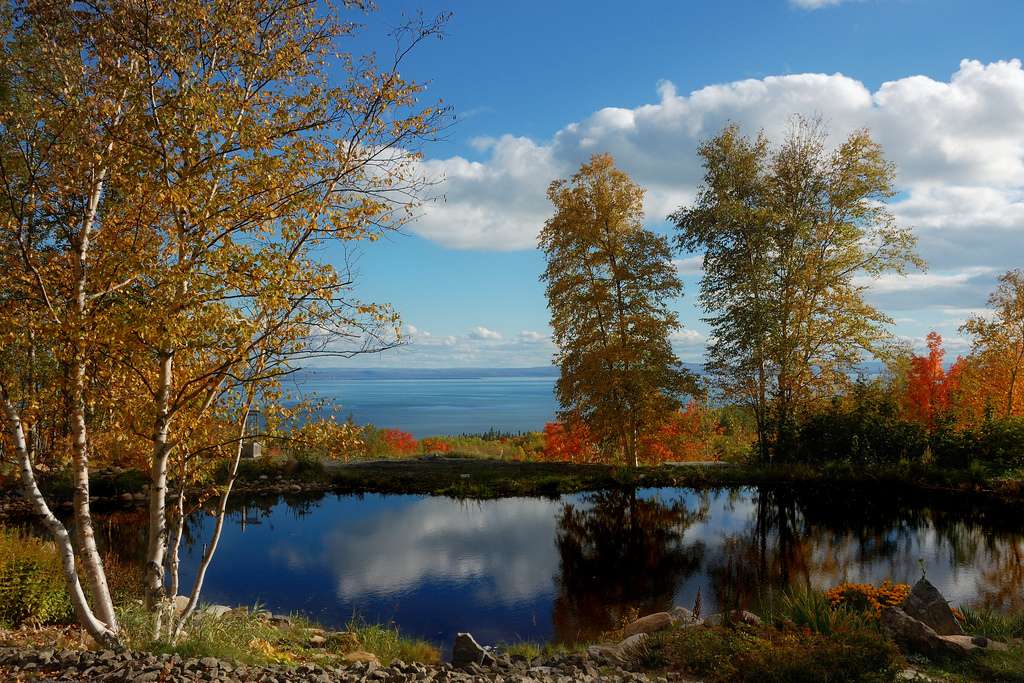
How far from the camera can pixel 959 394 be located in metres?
18.4

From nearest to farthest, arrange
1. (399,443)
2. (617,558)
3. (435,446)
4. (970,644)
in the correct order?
(970,644)
(617,558)
(435,446)
(399,443)

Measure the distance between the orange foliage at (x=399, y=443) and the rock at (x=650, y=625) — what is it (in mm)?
17820

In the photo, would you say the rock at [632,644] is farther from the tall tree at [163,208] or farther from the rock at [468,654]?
the tall tree at [163,208]

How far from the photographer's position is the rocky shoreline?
428 centimetres

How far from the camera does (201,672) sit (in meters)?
4.43

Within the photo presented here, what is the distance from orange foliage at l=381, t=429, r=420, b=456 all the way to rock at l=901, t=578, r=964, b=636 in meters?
19.4

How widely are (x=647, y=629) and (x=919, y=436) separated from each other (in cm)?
1275

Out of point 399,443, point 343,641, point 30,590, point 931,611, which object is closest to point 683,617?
point 931,611

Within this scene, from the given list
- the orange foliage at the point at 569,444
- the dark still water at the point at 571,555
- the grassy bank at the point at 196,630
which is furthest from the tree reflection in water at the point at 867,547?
the orange foliage at the point at 569,444

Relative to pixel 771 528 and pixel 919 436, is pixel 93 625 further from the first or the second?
pixel 919 436

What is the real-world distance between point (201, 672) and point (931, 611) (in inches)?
274

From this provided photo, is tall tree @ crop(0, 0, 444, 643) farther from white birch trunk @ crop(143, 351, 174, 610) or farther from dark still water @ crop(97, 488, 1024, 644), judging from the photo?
dark still water @ crop(97, 488, 1024, 644)

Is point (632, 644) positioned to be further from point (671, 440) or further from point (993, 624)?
point (671, 440)

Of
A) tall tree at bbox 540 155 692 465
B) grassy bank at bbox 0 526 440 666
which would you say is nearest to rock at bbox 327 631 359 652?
grassy bank at bbox 0 526 440 666
